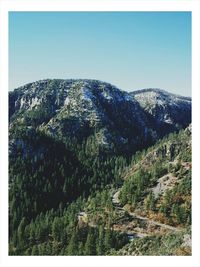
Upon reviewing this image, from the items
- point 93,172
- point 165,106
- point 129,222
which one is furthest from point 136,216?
point 165,106

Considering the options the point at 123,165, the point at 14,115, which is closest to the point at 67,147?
the point at 123,165

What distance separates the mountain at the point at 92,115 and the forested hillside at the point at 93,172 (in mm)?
158

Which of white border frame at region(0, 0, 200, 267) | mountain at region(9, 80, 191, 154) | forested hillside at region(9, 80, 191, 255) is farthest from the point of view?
mountain at region(9, 80, 191, 154)

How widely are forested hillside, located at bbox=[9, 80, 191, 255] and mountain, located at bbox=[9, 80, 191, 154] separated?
0.52 ft

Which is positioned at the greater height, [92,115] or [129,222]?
[92,115]

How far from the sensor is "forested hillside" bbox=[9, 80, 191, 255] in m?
23.7

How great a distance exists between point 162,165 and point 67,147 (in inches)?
693

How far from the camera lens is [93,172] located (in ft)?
143

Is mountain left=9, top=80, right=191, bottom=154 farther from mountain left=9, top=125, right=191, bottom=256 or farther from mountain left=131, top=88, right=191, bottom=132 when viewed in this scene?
mountain left=9, top=125, right=191, bottom=256

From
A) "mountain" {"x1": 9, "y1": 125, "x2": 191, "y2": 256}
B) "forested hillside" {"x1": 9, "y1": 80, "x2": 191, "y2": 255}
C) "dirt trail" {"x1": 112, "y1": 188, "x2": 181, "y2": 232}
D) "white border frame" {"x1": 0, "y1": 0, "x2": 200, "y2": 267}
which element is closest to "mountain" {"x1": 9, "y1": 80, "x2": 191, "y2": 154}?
"forested hillside" {"x1": 9, "y1": 80, "x2": 191, "y2": 255}

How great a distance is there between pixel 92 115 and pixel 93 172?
19302 mm

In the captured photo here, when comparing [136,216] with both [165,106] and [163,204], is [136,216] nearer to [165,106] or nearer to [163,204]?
[163,204]
